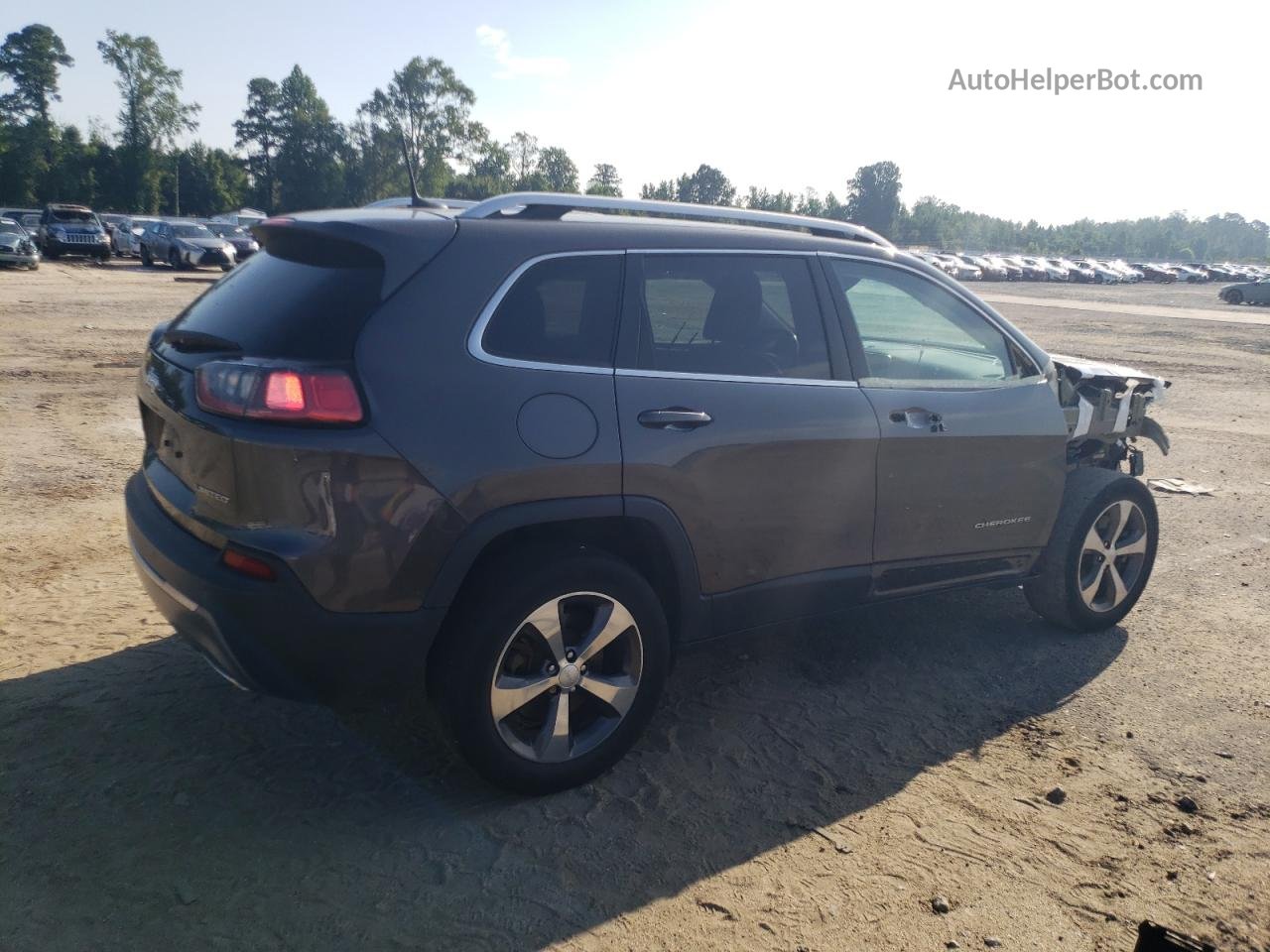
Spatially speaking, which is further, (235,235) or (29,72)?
(29,72)

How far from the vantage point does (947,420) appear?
4.20m

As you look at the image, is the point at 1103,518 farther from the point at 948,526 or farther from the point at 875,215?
the point at 875,215

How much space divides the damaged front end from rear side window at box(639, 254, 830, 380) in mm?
1594

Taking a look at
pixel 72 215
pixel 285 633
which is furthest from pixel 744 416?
pixel 72 215

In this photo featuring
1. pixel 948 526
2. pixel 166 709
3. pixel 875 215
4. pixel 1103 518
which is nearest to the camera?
pixel 166 709

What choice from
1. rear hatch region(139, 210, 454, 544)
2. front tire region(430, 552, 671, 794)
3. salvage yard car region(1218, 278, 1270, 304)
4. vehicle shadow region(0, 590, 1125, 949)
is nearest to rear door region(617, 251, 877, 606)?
front tire region(430, 552, 671, 794)

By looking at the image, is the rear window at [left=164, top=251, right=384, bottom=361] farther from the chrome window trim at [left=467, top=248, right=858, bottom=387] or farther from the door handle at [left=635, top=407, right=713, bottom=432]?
the door handle at [left=635, top=407, right=713, bottom=432]

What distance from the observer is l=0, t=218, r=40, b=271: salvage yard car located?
2731cm

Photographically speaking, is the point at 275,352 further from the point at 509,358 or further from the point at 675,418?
the point at 675,418

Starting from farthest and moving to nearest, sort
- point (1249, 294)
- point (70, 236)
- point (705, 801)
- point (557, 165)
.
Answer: point (557, 165), point (1249, 294), point (70, 236), point (705, 801)

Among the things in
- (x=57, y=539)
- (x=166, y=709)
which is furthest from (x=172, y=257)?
(x=166, y=709)

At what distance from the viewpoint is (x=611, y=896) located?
2.87 metres

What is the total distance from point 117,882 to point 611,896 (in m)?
1.35

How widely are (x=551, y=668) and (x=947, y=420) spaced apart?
1992mm
